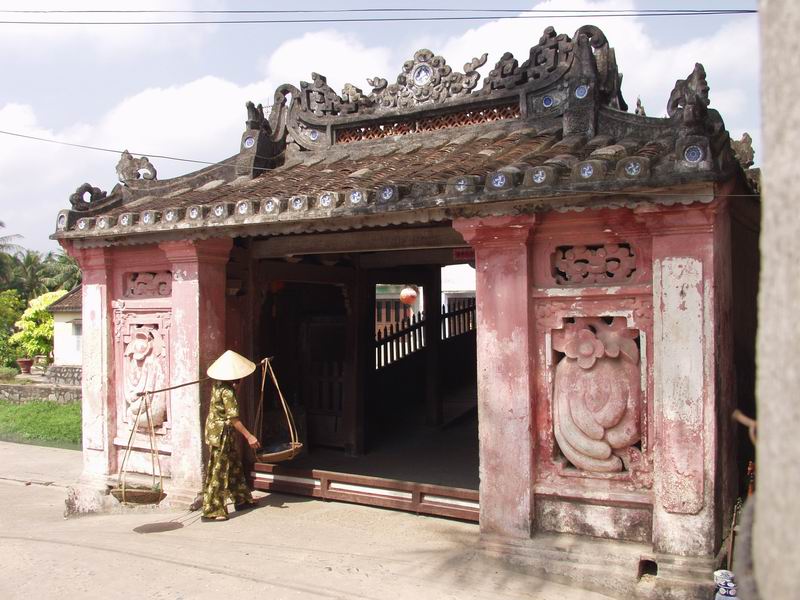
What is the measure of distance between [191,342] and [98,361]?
1.67 meters

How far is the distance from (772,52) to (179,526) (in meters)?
7.40

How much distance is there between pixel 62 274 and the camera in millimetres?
39156

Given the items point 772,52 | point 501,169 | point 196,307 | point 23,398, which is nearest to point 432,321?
point 196,307

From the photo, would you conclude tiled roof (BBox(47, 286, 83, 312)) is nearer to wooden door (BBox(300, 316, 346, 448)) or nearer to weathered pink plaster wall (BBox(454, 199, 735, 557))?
wooden door (BBox(300, 316, 346, 448))

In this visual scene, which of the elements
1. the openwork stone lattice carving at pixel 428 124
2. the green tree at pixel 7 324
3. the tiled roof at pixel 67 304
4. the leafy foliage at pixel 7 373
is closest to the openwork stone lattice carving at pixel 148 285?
the openwork stone lattice carving at pixel 428 124

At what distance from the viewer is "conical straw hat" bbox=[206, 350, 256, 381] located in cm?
751

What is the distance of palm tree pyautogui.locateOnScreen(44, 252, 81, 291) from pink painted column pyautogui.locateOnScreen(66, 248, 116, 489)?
30784 millimetres

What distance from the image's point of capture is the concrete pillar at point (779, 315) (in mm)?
1627

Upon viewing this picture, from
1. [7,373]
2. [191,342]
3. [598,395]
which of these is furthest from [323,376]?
[7,373]

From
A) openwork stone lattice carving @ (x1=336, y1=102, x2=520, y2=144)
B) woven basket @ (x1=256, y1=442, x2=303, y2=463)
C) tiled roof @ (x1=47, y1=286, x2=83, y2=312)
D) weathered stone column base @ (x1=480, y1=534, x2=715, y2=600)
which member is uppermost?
openwork stone lattice carving @ (x1=336, y1=102, x2=520, y2=144)

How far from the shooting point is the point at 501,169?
5750mm

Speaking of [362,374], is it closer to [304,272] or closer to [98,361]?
[304,272]

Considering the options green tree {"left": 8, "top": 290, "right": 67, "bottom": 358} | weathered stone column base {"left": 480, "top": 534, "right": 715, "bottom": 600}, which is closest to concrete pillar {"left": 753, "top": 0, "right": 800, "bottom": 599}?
weathered stone column base {"left": 480, "top": 534, "right": 715, "bottom": 600}

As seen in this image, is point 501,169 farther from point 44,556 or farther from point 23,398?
point 23,398
